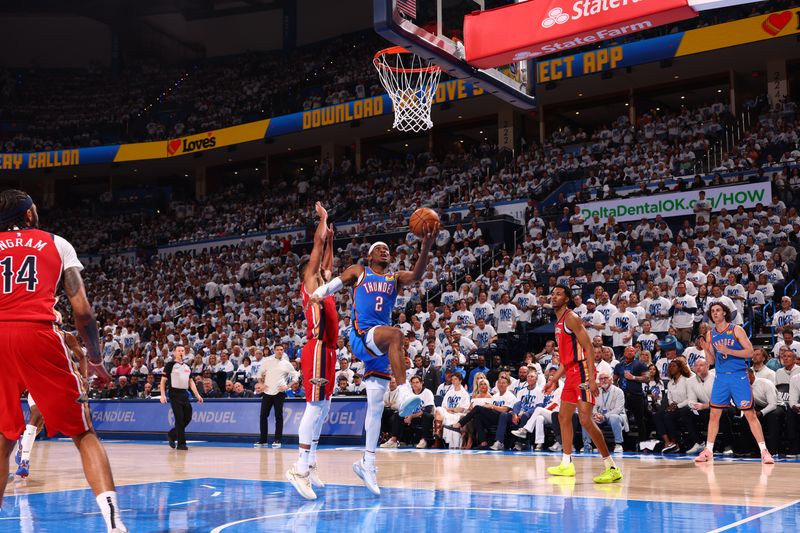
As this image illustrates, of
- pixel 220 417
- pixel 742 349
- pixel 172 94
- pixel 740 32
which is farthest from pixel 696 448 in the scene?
pixel 172 94

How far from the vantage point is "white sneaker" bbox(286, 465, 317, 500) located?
25.2ft

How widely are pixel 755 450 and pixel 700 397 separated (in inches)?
42.2

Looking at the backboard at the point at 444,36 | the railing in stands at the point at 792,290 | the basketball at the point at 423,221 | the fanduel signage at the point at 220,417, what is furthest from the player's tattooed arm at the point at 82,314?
the railing in stands at the point at 792,290

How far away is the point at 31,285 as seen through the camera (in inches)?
189

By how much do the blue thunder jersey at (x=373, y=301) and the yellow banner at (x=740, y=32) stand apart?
744 inches

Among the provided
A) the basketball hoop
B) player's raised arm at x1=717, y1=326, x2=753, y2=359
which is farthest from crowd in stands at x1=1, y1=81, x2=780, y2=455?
the basketball hoop

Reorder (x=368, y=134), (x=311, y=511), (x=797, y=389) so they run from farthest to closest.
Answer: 1. (x=368, y=134)
2. (x=797, y=389)
3. (x=311, y=511)

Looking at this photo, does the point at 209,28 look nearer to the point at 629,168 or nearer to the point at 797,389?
the point at 629,168

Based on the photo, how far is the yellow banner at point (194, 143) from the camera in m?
33.8

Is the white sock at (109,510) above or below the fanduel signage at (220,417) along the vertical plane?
above

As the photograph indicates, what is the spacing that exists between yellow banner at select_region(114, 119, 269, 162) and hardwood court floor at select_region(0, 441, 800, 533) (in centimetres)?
2329

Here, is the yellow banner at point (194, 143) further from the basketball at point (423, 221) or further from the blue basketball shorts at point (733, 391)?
the basketball at point (423, 221)

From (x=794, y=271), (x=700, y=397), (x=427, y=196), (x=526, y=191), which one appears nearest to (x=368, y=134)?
(x=427, y=196)

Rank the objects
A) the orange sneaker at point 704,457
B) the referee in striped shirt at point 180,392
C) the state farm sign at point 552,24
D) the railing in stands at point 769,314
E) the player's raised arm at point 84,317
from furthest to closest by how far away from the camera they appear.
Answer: the referee in striped shirt at point 180,392 < the railing in stands at point 769,314 < the orange sneaker at point 704,457 < the state farm sign at point 552,24 < the player's raised arm at point 84,317
